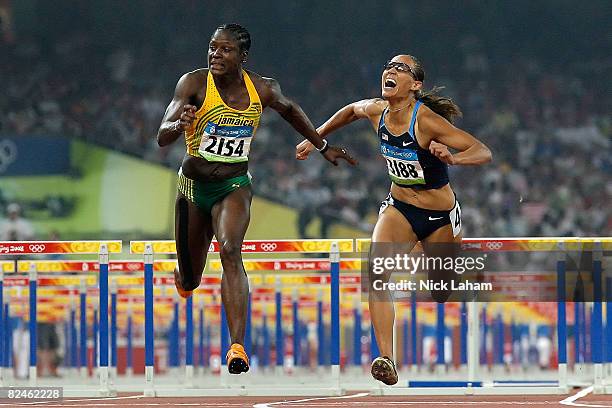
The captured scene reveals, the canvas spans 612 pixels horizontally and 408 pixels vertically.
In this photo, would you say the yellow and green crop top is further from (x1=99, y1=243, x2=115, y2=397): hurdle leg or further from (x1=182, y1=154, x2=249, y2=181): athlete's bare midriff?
(x1=99, y1=243, x2=115, y2=397): hurdle leg

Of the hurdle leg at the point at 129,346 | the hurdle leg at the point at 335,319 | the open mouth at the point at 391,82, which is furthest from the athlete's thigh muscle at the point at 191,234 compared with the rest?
the hurdle leg at the point at 129,346

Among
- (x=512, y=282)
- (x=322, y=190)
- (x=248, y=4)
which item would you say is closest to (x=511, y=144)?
(x=322, y=190)

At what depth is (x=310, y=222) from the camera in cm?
2039

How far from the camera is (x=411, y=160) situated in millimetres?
7766

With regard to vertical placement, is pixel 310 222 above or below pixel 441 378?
above

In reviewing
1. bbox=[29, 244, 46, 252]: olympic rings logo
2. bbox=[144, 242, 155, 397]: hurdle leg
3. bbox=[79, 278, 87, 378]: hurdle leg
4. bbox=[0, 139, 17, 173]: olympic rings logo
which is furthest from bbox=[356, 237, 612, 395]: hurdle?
bbox=[0, 139, 17, 173]: olympic rings logo

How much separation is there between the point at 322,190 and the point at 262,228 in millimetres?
1564

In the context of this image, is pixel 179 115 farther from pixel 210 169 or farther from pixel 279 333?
pixel 279 333

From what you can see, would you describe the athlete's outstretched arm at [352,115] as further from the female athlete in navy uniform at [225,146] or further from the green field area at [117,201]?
the green field area at [117,201]

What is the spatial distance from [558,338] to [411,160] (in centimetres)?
374

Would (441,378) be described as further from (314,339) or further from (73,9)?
(73,9)

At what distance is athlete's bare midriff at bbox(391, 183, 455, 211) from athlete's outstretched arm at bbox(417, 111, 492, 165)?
1.06 feet

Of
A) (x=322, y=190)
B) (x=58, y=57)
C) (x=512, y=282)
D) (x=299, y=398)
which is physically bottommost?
(x=299, y=398)

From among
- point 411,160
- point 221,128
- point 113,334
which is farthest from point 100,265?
point 411,160
